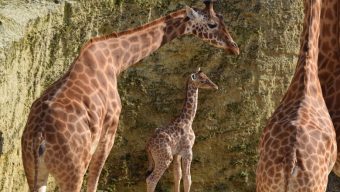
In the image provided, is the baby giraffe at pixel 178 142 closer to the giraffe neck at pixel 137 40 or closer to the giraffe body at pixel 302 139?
the giraffe neck at pixel 137 40

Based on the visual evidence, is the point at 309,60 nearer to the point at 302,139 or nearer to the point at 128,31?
the point at 302,139

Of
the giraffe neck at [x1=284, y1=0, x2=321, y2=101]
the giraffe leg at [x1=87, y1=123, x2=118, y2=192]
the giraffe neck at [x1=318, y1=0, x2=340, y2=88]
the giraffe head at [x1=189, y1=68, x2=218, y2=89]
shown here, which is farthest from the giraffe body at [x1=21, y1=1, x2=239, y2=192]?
the giraffe neck at [x1=318, y1=0, x2=340, y2=88]

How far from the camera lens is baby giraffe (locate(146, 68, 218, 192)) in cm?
831

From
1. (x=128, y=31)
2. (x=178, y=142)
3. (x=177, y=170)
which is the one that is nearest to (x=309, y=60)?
(x=128, y=31)

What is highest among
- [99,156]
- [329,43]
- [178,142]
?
[329,43]

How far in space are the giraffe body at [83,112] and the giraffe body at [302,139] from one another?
1278 mm

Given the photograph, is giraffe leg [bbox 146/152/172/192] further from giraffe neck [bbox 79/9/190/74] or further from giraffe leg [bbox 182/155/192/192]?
giraffe neck [bbox 79/9/190/74]

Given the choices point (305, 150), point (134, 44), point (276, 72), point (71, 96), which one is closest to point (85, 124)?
point (71, 96)

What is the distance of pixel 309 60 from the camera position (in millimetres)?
6035

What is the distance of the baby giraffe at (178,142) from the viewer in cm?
831

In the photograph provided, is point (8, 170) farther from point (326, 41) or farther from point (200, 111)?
point (326, 41)

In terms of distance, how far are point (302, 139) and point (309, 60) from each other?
664 millimetres

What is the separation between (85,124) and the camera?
246 inches

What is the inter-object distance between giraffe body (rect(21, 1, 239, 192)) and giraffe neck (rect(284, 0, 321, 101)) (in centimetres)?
140
